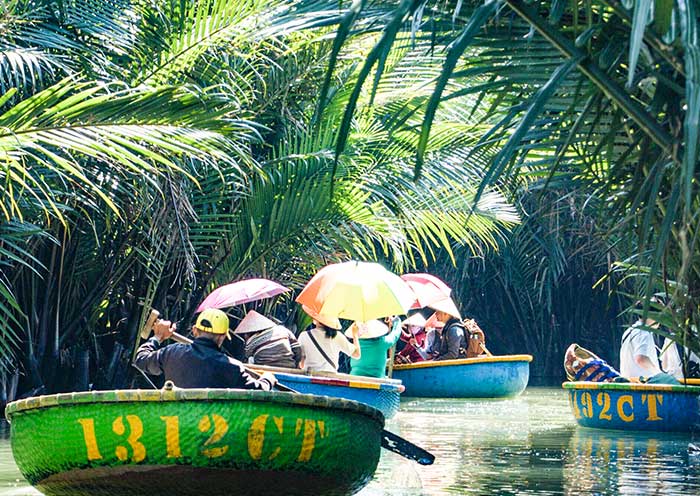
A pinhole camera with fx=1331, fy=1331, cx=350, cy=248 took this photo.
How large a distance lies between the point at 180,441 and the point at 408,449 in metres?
2.29

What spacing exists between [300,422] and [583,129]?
7.99ft

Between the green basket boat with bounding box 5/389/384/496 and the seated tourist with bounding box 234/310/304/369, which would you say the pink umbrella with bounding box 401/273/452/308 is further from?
the green basket boat with bounding box 5/389/384/496

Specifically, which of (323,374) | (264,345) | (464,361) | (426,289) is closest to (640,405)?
(323,374)

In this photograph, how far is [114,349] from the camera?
1592cm

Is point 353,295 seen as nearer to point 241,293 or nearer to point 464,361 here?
point 241,293

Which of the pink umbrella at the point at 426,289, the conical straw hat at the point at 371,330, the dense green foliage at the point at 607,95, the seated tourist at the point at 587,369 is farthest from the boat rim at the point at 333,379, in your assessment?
the dense green foliage at the point at 607,95

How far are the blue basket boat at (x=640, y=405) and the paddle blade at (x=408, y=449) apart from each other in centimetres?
470

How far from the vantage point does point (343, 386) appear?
13453mm

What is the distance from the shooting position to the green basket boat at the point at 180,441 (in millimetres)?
7301

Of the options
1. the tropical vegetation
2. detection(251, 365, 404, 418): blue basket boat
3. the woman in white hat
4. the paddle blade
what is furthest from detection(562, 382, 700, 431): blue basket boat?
the paddle blade

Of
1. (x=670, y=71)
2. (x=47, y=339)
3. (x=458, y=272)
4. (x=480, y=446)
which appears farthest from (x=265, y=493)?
(x=458, y=272)

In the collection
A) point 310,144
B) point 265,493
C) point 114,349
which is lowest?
point 265,493

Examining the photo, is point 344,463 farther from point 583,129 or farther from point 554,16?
point 554,16

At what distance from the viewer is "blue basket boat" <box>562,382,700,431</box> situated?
13195mm
